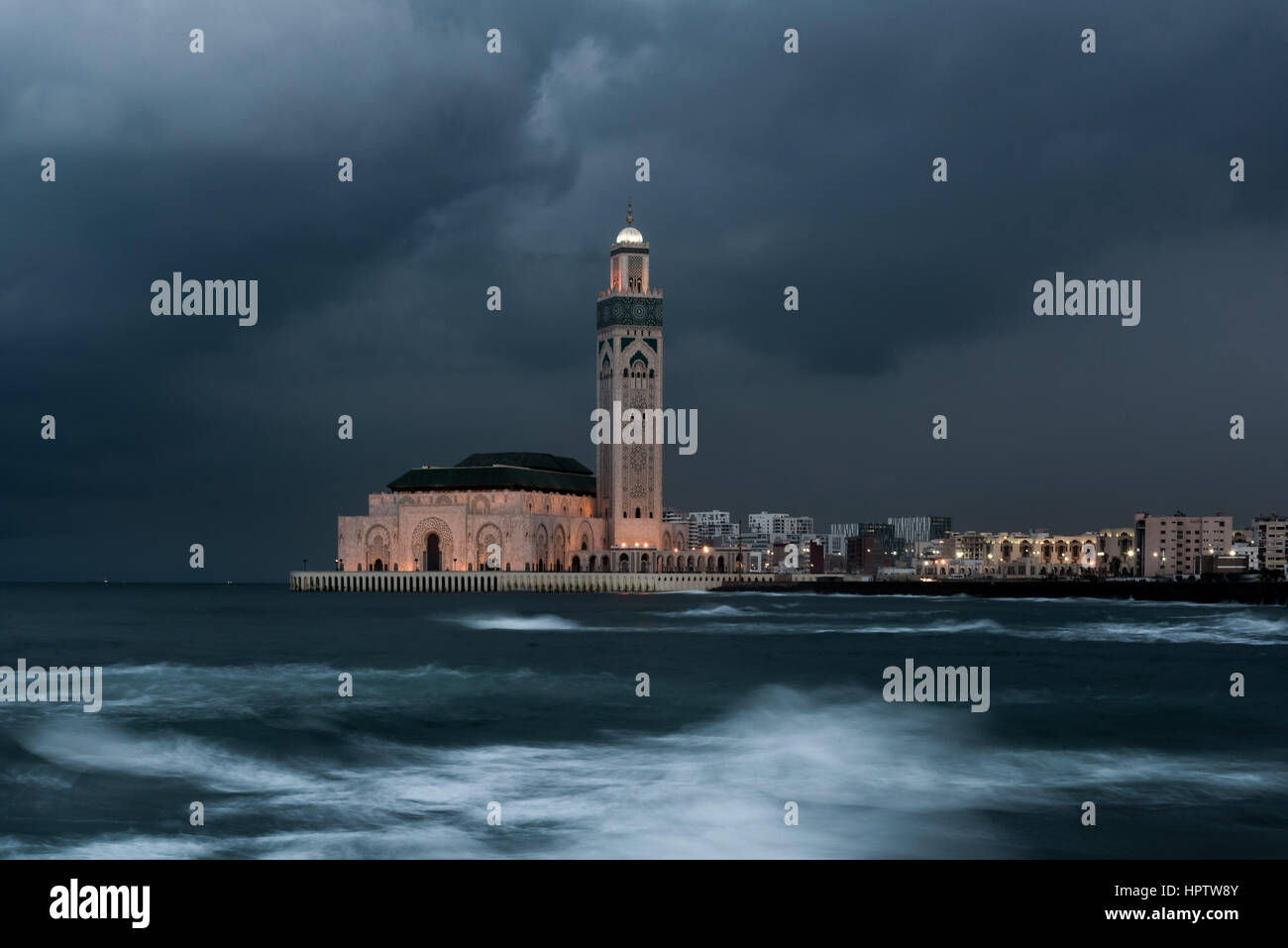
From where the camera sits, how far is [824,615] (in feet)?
270

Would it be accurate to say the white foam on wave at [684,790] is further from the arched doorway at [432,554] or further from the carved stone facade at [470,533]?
the arched doorway at [432,554]

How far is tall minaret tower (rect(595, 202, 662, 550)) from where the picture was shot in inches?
5261

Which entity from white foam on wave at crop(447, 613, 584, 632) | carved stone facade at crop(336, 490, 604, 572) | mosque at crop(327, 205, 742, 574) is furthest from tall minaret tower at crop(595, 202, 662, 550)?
white foam on wave at crop(447, 613, 584, 632)

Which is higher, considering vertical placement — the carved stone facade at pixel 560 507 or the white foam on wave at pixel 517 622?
the carved stone facade at pixel 560 507

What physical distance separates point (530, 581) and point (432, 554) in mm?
14664

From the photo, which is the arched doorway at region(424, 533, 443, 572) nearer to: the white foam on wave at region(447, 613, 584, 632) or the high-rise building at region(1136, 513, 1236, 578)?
the white foam on wave at region(447, 613, 584, 632)

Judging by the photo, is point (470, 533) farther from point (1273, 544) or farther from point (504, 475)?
point (1273, 544)

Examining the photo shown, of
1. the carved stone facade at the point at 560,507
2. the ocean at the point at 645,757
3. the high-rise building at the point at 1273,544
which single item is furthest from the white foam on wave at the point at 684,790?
the high-rise building at the point at 1273,544

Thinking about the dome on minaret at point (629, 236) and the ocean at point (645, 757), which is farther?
the dome on minaret at point (629, 236)

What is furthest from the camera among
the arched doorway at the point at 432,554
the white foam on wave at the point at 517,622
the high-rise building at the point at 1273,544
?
the high-rise building at the point at 1273,544

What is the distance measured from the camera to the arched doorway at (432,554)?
13288cm

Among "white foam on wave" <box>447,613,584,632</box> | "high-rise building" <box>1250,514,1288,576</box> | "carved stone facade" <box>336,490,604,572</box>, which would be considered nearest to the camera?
"white foam on wave" <box>447,613,584,632</box>

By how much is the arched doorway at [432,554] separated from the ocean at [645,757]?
274 feet

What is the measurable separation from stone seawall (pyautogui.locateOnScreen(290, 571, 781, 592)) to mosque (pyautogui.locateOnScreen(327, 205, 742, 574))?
2.26 m
